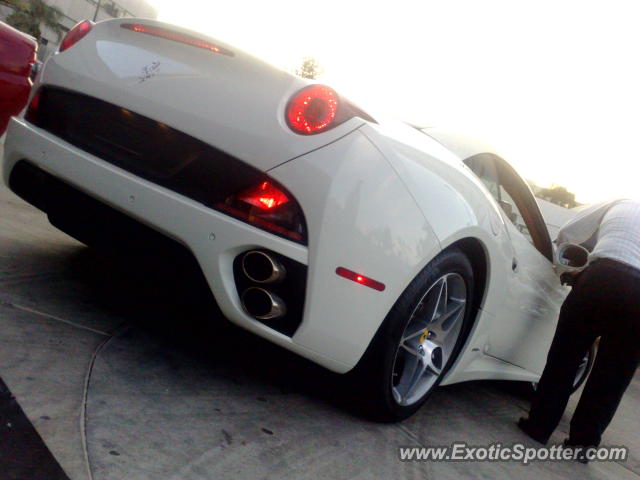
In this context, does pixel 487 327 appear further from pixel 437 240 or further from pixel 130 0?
pixel 130 0

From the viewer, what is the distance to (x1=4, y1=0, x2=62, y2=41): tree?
44.2 meters

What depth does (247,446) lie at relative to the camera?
2.33 meters

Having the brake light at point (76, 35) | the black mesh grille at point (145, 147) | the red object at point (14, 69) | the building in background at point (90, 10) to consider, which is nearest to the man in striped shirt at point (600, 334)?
the black mesh grille at point (145, 147)

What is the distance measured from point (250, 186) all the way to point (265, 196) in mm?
65

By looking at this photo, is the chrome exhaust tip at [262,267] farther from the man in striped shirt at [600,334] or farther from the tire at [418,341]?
the man in striped shirt at [600,334]

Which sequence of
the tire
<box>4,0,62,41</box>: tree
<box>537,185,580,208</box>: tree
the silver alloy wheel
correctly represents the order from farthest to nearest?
<box>537,185,580,208</box>: tree
<box>4,0,62,41</box>: tree
the silver alloy wheel
the tire

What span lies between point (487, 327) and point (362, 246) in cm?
125

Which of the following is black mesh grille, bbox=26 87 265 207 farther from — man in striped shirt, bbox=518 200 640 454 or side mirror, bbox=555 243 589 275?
side mirror, bbox=555 243 589 275

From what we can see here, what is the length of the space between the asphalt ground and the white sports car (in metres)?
0.22

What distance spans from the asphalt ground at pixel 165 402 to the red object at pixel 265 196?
1.23ft

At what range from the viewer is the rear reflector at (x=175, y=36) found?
2.66 meters

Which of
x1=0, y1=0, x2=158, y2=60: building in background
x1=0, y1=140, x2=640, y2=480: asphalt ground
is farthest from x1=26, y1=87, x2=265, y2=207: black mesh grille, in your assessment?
x1=0, y1=0, x2=158, y2=60: building in background

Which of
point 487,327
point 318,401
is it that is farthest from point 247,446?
point 487,327

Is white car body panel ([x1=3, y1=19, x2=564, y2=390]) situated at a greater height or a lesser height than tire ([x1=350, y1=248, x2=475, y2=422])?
greater
